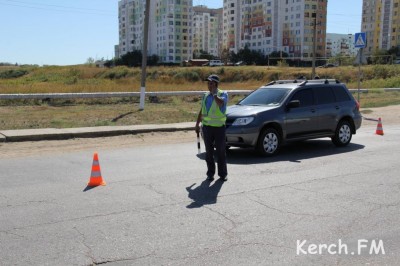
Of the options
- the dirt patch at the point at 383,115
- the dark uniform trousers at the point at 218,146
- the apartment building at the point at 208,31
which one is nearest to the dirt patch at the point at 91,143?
the dark uniform trousers at the point at 218,146

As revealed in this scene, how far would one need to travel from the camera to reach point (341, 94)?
1240cm

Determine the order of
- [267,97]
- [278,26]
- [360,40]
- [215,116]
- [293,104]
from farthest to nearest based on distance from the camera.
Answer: [278,26] → [360,40] → [267,97] → [293,104] → [215,116]

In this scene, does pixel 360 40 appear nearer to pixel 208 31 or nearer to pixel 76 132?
pixel 76 132

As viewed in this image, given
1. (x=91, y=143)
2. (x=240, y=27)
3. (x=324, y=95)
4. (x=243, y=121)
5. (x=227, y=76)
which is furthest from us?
(x=240, y=27)

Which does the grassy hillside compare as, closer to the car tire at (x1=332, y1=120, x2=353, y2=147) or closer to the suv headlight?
the car tire at (x1=332, y1=120, x2=353, y2=147)

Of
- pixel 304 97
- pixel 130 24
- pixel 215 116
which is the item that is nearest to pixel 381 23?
pixel 130 24

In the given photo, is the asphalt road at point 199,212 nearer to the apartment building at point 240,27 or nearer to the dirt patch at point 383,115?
the dirt patch at point 383,115

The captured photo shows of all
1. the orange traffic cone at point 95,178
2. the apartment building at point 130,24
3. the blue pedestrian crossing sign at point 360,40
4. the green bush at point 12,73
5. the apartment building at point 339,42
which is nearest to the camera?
the orange traffic cone at point 95,178

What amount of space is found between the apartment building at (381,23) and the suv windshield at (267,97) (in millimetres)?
123056

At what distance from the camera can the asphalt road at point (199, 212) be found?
4711 millimetres

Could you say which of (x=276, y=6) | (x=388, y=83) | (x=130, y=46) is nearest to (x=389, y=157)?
(x=388, y=83)

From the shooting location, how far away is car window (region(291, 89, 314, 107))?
448 inches

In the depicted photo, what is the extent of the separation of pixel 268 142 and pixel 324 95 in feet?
8.22

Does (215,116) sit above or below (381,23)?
below
